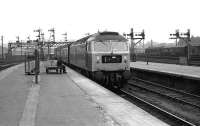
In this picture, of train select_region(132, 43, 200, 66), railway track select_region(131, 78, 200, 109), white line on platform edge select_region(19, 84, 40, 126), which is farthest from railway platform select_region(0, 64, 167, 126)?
train select_region(132, 43, 200, 66)

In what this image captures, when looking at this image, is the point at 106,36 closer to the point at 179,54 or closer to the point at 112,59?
the point at 112,59

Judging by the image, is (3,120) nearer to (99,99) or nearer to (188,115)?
(99,99)

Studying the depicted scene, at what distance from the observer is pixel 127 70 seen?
63.4ft

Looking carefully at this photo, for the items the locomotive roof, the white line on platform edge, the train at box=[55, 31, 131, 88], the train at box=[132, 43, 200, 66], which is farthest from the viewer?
the train at box=[132, 43, 200, 66]

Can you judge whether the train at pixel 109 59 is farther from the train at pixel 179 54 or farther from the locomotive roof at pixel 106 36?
the train at pixel 179 54

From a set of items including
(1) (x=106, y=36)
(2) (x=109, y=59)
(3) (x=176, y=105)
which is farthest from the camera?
(1) (x=106, y=36)

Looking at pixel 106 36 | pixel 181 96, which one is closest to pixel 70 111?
pixel 181 96

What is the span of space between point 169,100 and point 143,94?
9.51 ft

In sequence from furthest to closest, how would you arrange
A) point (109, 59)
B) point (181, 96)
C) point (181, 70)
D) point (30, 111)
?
point (181, 70) < point (109, 59) < point (181, 96) < point (30, 111)

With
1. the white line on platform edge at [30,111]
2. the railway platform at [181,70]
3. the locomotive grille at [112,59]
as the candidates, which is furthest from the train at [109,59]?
the white line on platform edge at [30,111]

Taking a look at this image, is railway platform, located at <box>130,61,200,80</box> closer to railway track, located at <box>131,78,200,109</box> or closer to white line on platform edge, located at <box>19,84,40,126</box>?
railway track, located at <box>131,78,200,109</box>

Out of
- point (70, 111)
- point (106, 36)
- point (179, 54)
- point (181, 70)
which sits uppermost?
point (106, 36)

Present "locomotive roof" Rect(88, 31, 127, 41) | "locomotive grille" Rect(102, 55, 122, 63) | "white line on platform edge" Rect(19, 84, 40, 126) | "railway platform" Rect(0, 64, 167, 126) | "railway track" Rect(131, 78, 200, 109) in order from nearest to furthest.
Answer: "white line on platform edge" Rect(19, 84, 40, 126)
"railway platform" Rect(0, 64, 167, 126)
"railway track" Rect(131, 78, 200, 109)
"locomotive grille" Rect(102, 55, 122, 63)
"locomotive roof" Rect(88, 31, 127, 41)

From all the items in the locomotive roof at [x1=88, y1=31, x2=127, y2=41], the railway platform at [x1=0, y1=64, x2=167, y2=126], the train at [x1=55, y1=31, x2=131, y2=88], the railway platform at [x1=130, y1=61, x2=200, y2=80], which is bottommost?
the railway platform at [x1=0, y1=64, x2=167, y2=126]
